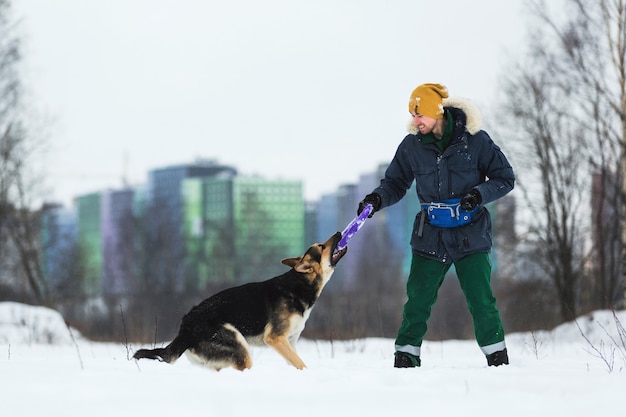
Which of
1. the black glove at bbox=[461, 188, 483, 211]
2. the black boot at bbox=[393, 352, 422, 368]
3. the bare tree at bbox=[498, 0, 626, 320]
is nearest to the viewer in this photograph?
the black glove at bbox=[461, 188, 483, 211]

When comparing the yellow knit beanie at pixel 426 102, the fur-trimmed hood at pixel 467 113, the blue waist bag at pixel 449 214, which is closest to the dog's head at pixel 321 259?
the blue waist bag at pixel 449 214

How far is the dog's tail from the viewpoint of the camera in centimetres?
541

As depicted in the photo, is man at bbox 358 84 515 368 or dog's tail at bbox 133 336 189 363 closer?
dog's tail at bbox 133 336 189 363

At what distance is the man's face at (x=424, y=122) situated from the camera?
19.1 feet

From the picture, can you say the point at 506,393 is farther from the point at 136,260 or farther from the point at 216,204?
the point at 216,204

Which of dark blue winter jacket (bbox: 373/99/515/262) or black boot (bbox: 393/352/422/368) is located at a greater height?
dark blue winter jacket (bbox: 373/99/515/262)

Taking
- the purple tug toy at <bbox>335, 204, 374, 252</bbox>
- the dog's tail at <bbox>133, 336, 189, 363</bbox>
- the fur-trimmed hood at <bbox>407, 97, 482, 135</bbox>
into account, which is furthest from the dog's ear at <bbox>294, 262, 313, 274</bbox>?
the fur-trimmed hood at <bbox>407, 97, 482, 135</bbox>

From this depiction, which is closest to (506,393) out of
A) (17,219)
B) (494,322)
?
(494,322)

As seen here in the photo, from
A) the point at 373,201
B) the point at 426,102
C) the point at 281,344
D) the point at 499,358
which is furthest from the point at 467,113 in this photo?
the point at 281,344

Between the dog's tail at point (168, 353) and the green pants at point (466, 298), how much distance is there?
5.02ft

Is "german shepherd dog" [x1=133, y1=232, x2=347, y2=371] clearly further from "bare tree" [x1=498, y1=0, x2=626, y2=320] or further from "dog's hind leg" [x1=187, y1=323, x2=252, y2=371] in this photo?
"bare tree" [x1=498, y1=0, x2=626, y2=320]

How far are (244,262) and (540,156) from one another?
51278mm

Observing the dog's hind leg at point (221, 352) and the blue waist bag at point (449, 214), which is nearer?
the dog's hind leg at point (221, 352)

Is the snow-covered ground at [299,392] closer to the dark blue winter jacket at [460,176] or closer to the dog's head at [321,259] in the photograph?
the dark blue winter jacket at [460,176]
